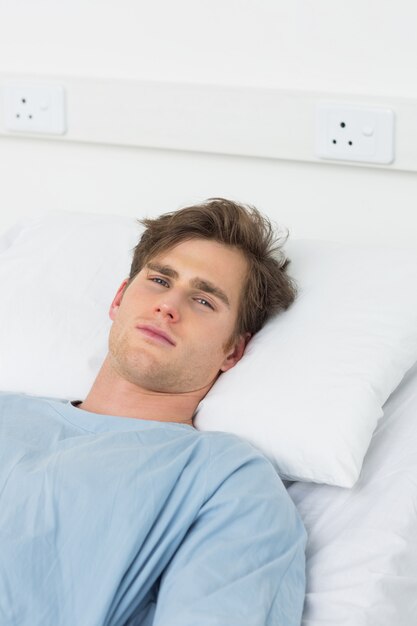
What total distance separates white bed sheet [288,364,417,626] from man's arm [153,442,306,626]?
4 centimetres

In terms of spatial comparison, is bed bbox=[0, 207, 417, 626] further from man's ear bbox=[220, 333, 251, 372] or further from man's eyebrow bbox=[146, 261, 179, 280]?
man's eyebrow bbox=[146, 261, 179, 280]

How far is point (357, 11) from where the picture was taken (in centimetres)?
179

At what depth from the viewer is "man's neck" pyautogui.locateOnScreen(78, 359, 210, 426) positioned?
1586mm

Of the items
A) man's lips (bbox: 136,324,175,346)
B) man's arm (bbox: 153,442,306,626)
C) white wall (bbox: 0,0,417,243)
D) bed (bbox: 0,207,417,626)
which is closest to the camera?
man's arm (bbox: 153,442,306,626)

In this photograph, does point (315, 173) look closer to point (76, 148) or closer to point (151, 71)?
point (151, 71)

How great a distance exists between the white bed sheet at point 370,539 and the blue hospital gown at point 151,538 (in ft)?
0.15

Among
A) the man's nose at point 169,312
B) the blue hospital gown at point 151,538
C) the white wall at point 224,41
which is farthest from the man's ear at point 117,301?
the white wall at point 224,41

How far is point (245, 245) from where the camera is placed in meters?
1.67

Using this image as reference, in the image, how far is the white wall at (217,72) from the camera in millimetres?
1805

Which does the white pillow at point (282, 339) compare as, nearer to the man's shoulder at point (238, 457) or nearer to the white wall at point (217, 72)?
the man's shoulder at point (238, 457)

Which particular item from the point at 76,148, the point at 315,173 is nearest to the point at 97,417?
the point at 315,173

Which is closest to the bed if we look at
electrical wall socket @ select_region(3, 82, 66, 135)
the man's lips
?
Result: the man's lips

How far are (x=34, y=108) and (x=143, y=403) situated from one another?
0.80 meters

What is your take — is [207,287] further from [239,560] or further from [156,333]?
[239,560]
